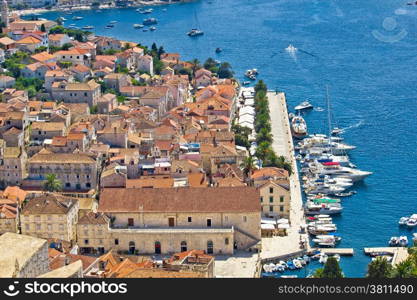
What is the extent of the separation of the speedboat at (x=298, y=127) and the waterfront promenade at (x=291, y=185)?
1.56ft

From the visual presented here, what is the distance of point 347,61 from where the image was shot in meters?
113

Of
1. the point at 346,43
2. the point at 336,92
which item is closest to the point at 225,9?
the point at 346,43

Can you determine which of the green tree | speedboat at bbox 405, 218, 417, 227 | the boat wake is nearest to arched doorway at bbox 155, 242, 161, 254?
the green tree

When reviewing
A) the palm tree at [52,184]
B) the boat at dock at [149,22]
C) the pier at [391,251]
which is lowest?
the pier at [391,251]

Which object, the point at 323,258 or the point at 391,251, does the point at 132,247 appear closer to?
the point at 323,258

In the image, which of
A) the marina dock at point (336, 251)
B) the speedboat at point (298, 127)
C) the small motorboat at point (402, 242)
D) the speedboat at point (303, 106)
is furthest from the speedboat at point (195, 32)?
the marina dock at point (336, 251)

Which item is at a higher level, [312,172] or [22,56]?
[22,56]

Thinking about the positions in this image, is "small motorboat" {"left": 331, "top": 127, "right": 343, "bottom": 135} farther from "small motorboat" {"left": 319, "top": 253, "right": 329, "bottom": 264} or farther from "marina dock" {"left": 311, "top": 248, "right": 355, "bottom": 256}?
"small motorboat" {"left": 319, "top": 253, "right": 329, "bottom": 264}

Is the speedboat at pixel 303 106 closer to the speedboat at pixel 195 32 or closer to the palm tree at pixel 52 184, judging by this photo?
the palm tree at pixel 52 184

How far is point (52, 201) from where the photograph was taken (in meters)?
58.4

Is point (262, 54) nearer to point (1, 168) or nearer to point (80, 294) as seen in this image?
point (1, 168)

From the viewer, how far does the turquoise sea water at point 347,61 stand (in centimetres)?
6862

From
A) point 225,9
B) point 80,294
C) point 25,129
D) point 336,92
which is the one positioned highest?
point 225,9

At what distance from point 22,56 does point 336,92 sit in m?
32.3
